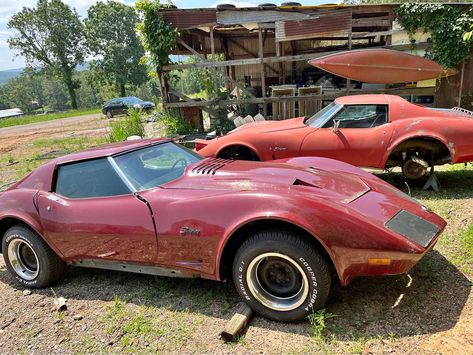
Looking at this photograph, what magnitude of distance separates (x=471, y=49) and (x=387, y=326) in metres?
8.97

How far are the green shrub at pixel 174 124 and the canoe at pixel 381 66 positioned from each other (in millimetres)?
4241

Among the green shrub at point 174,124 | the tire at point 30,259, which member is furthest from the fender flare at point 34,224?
the green shrub at point 174,124

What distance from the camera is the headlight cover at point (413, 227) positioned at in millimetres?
2391

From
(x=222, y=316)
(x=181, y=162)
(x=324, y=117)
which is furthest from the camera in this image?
(x=324, y=117)

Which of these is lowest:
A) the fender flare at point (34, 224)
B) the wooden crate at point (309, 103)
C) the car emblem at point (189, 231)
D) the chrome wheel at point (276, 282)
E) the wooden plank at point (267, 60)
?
the chrome wheel at point (276, 282)

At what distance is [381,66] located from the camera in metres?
8.75

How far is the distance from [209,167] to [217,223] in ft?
2.94

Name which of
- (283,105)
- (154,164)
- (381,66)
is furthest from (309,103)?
(154,164)

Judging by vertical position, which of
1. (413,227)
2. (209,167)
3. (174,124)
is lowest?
(174,124)

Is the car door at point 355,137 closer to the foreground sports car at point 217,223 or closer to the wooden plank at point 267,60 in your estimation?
the foreground sports car at point 217,223

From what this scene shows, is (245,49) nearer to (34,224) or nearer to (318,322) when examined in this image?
(34,224)

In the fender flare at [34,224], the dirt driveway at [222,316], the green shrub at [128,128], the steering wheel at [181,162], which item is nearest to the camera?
the dirt driveway at [222,316]

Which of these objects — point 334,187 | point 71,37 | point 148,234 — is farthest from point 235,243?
point 71,37

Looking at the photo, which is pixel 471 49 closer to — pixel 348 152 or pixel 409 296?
pixel 348 152
